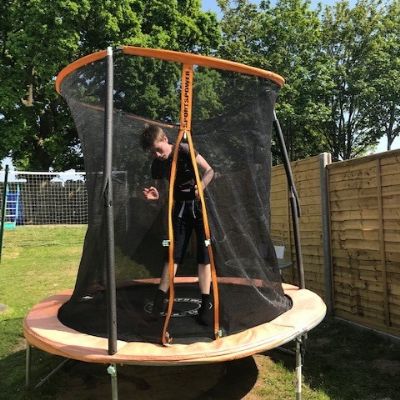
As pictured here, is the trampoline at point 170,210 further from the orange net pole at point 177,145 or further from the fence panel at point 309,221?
the fence panel at point 309,221

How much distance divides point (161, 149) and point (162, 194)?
1.01ft

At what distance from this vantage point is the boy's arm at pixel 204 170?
315 centimetres

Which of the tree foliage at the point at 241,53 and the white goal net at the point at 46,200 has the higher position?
the tree foliage at the point at 241,53

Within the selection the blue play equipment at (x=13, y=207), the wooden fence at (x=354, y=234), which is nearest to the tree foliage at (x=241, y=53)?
the blue play equipment at (x=13, y=207)

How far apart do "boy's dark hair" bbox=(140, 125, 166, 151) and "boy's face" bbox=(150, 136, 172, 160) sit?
0.07ft

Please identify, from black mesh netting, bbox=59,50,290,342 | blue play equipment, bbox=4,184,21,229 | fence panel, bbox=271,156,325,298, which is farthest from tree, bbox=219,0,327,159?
black mesh netting, bbox=59,50,290,342

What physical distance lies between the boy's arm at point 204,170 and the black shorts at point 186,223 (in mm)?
141

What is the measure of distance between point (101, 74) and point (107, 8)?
1637cm

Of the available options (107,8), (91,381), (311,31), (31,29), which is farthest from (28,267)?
(311,31)

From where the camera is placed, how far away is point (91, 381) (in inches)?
146

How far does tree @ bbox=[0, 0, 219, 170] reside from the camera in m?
16.8

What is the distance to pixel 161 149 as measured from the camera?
3.21 metres

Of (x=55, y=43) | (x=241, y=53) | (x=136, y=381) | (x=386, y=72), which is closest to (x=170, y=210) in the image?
(x=136, y=381)

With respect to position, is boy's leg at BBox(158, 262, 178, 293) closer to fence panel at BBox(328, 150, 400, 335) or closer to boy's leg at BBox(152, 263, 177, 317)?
boy's leg at BBox(152, 263, 177, 317)
